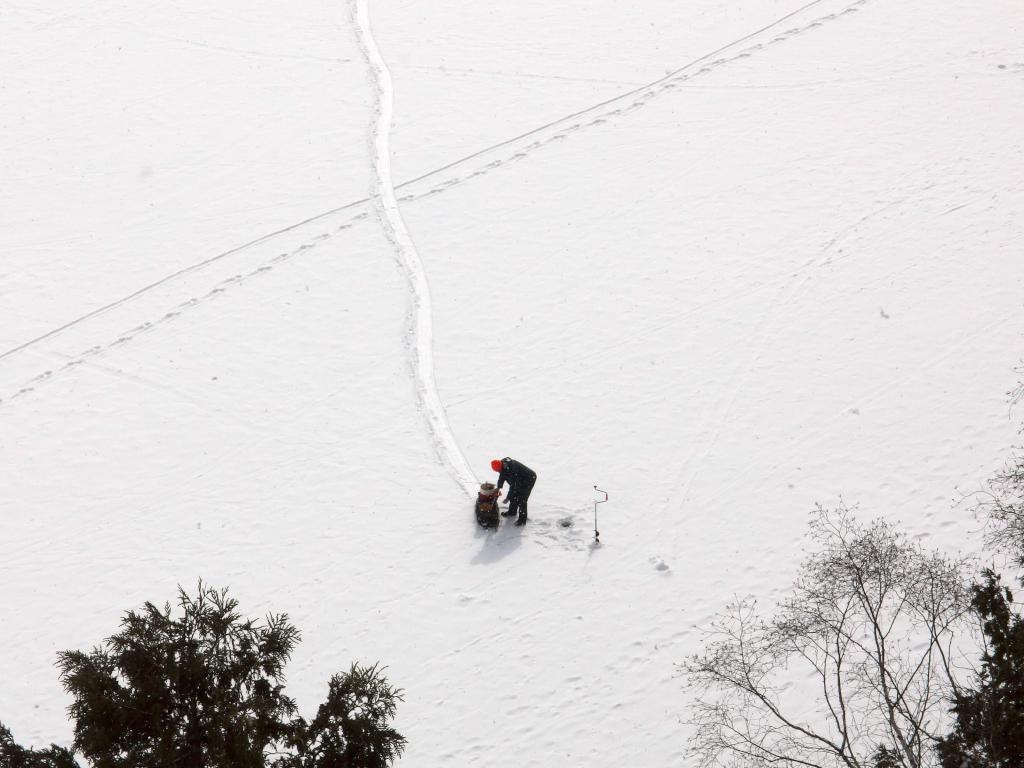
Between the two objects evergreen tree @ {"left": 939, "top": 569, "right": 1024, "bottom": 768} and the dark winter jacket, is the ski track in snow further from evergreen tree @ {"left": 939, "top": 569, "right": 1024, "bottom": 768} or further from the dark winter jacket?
evergreen tree @ {"left": 939, "top": 569, "right": 1024, "bottom": 768}

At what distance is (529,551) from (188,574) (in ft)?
19.7

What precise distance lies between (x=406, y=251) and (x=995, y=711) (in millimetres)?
19901

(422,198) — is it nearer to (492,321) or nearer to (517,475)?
(492,321)

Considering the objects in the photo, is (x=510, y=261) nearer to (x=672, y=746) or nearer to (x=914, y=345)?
(x=914, y=345)

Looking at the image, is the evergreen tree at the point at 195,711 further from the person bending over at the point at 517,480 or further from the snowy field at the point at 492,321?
the person bending over at the point at 517,480

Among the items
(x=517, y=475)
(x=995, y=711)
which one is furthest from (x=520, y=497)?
(x=995, y=711)

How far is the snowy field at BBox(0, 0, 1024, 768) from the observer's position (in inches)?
659

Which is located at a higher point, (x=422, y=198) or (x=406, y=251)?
(x=422, y=198)

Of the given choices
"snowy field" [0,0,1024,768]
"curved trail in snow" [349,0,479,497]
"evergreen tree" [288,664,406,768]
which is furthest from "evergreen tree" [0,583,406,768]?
"curved trail in snow" [349,0,479,497]

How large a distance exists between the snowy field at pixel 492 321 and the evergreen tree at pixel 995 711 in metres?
5.45

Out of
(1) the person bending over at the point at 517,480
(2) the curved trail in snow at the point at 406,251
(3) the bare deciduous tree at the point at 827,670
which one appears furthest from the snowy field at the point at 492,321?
(3) the bare deciduous tree at the point at 827,670

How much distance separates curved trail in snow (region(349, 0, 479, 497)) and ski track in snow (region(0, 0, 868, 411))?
2 cm

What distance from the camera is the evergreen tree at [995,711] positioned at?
9047 millimetres

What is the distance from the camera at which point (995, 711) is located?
9.35 metres
